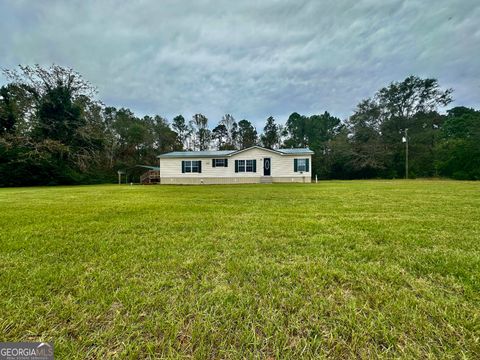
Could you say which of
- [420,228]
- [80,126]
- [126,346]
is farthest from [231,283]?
[80,126]

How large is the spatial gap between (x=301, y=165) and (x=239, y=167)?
18.3 ft

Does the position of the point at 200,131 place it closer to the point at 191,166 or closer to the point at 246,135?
the point at 246,135

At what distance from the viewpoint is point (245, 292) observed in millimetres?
1770

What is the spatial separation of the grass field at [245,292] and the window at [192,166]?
52.2ft

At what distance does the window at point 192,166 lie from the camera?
1931 cm

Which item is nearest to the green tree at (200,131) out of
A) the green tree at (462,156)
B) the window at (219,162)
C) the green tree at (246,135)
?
the green tree at (246,135)

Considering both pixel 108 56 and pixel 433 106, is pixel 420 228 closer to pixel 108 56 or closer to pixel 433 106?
pixel 108 56

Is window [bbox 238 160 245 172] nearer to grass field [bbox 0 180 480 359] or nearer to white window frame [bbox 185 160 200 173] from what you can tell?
white window frame [bbox 185 160 200 173]

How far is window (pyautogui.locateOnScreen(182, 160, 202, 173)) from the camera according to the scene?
760 inches

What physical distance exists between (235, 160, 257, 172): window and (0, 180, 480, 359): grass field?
15.3 metres

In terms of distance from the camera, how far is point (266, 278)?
1.99 m

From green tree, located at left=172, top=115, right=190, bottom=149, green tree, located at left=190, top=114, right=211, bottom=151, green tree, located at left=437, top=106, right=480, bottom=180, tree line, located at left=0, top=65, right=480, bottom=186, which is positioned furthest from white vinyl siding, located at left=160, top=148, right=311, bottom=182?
green tree, located at left=172, top=115, right=190, bottom=149

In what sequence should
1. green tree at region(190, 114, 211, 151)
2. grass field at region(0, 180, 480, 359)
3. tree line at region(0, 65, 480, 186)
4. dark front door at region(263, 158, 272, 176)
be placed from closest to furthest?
grass field at region(0, 180, 480, 359)
dark front door at region(263, 158, 272, 176)
tree line at region(0, 65, 480, 186)
green tree at region(190, 114, 211, 151)

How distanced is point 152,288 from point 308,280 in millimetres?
1447
